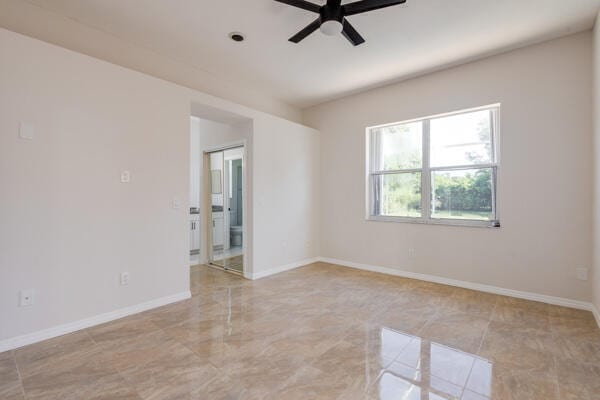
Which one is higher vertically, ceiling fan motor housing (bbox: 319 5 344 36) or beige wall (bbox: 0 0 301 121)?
beige wall (bbox: 0 0 301 121)

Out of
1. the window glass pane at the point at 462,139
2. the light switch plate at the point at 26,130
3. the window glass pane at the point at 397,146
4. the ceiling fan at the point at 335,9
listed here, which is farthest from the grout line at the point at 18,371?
the window glass pane at the point at 462,139

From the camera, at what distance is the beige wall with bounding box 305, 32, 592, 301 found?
3146 millimetres

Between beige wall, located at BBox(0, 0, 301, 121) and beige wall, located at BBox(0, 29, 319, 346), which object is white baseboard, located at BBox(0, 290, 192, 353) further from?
beige wall, located at BBox(0, 0, 301, 121)

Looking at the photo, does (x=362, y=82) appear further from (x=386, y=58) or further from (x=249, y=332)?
(x=249, y=332)

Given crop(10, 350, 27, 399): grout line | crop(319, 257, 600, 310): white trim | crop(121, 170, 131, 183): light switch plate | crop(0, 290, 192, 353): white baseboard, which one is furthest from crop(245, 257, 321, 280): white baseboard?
crop(10, 350, 27, 399): grout line

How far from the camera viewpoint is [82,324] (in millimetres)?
2664

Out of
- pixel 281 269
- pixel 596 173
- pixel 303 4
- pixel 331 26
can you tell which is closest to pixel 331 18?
pixel 331 26

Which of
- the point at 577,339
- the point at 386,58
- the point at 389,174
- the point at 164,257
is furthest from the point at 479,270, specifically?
the point at 164,257

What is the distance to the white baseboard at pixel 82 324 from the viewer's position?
91.1 inches

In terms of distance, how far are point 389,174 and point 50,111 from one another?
4375 millimetres

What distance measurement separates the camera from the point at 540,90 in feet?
11.0

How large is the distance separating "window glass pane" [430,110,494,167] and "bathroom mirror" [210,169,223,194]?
3559 mm

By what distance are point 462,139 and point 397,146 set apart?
0.97 meters

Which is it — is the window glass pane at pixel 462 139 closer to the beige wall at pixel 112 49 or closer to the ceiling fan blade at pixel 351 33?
the ceiling fan blade at pixel 351 33
